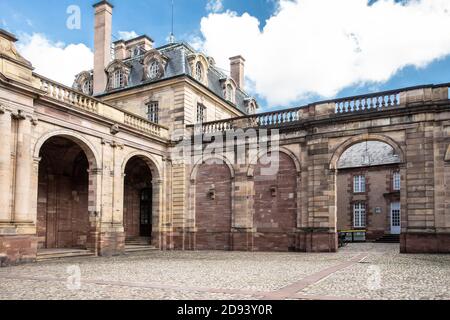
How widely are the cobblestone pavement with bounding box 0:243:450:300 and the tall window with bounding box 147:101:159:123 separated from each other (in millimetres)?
11487

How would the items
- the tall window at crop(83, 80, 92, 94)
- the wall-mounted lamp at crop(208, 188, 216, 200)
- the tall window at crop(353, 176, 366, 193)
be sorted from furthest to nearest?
the tall window at crop(353, 176, 366, 193) → the tall window at crop(83, 80, 92, 94) → the wall-mounted lamp at crop(208, 188, 216, 200)

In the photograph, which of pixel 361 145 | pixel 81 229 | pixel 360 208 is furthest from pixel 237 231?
pixel 361 145

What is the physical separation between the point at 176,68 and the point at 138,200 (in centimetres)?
718

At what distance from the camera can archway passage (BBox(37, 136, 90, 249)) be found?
701 inches

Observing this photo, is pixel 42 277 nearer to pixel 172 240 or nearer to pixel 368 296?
pixel 368 296

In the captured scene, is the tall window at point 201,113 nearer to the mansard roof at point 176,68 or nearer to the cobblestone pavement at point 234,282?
the mansard roof at point 176,68

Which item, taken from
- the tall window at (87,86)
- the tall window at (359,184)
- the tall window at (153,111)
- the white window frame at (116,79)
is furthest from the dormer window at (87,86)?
the tall window at (359,184)

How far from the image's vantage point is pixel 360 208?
31.2 meters

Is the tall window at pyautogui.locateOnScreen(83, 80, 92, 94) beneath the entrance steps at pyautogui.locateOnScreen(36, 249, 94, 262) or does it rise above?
above

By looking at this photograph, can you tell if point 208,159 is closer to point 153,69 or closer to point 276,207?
point 276,207

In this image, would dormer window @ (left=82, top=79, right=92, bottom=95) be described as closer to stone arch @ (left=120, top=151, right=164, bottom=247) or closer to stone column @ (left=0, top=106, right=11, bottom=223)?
stone arch @ (left=120, top=151, right=164, bottom=247)

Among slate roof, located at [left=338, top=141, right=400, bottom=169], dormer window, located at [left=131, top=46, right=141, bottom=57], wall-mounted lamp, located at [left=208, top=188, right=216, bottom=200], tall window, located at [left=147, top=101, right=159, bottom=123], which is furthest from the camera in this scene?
slate roof, located at [left=338, top=141, right=400, bottom=169]

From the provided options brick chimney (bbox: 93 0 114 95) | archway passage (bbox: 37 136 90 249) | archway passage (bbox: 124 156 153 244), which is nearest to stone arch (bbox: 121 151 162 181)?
archway passage (bbox: 124 156 153 244)

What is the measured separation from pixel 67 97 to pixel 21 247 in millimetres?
5616
